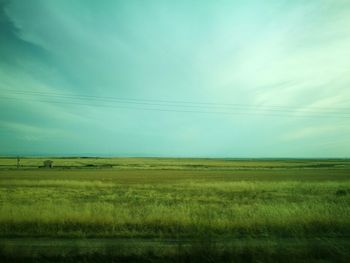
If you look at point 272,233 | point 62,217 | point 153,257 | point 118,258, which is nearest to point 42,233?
point 62,217

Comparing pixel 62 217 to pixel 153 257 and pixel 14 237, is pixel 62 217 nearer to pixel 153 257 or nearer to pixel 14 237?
pixel 14 237

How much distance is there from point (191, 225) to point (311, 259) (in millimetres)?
4950

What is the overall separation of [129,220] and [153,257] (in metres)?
4.85

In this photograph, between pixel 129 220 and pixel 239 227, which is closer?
pixel 239 227

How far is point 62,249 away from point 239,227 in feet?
21.6

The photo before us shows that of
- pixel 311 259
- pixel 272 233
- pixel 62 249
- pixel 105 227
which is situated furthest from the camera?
pixel 105 227

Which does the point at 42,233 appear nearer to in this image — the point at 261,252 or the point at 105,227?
the point at 105,227

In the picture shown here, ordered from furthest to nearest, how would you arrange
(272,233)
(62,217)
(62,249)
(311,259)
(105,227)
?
(62,217) < (105,227) < (272,233) < (62,249) < (311,259)

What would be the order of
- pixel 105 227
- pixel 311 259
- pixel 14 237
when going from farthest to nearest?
pixel 105 227, pixel 14 237, pixel 311 259

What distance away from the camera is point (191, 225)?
38.6 feet

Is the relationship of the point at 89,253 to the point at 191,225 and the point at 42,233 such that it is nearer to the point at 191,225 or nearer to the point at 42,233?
the point at 42,233

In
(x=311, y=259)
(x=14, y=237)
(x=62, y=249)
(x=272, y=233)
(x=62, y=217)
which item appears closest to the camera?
(x=311, y=259)

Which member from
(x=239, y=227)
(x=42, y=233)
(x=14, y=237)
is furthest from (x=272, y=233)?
(x=14, y=237)

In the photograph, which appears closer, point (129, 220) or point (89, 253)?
point (89, 253)
